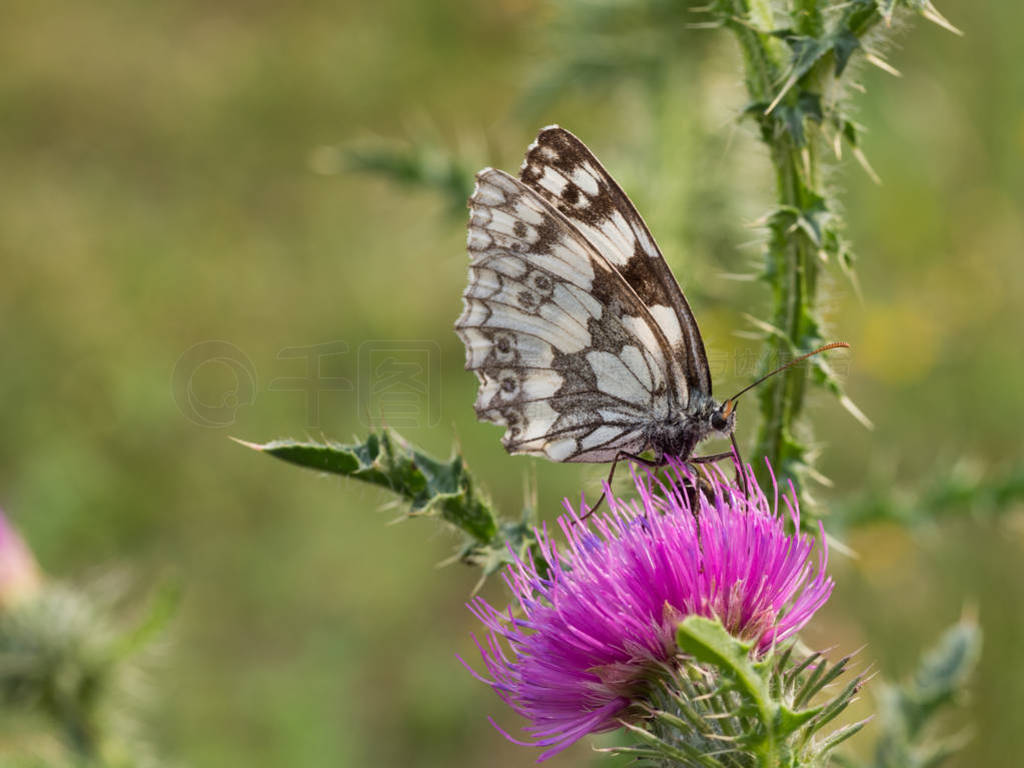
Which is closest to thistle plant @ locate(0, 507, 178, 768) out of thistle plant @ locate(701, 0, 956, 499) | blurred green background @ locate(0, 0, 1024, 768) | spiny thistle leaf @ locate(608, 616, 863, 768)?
blurred green background @ locate(0, 0, 1024, 768)

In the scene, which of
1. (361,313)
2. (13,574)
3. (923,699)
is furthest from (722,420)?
(361,313)

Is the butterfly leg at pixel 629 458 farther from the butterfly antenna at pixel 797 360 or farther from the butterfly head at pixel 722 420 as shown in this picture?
the butterfly antenna at pixel 797 360

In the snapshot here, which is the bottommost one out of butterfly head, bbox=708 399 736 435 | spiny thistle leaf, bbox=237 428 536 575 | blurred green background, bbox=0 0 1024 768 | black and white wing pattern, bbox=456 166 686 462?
spiny thistle leaf, bbox=237 428 536 575

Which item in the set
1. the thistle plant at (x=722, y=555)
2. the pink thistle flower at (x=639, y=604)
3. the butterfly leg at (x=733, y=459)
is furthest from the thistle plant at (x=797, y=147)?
the pink thistle flower at (x=639, y=604)

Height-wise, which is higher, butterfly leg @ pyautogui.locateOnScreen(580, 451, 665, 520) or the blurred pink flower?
the blurred pink flower

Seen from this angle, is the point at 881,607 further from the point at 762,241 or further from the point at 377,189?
the point at 377,189

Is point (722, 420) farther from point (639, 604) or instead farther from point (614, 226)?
point (639, 604)

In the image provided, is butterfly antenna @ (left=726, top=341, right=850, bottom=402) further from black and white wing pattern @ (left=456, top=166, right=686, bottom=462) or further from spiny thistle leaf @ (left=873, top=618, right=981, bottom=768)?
spiny thistle leaf @ (left=873, top=618, right=981, bottom=768)

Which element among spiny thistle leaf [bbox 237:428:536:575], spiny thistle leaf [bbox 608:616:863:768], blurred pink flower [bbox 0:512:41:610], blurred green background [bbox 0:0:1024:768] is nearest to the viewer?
spiny thistle leaf [bbox 608:616:863:768]
